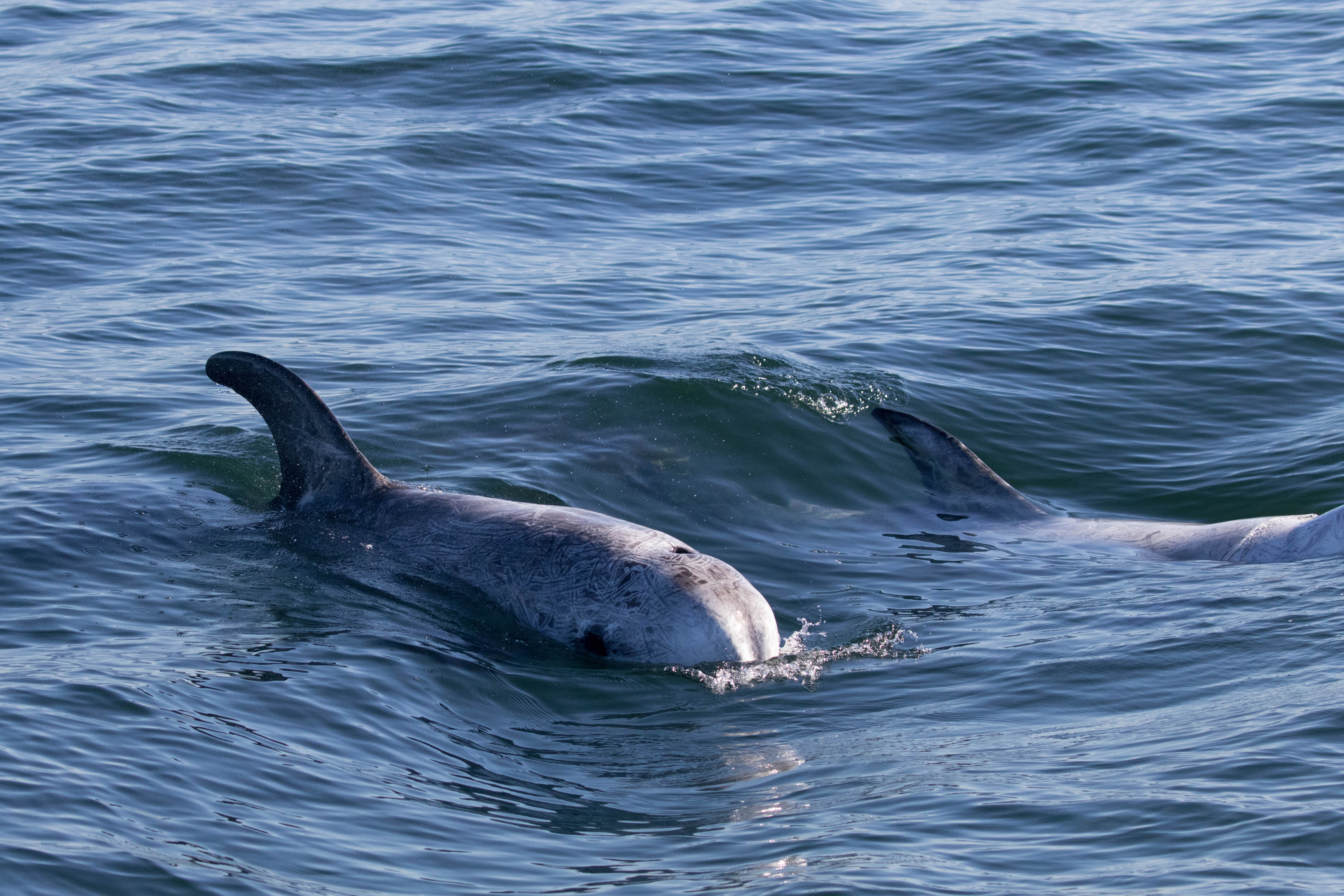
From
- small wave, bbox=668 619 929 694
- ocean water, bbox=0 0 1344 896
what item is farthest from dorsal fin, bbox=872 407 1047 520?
small wave, bbox=668 619 929 694

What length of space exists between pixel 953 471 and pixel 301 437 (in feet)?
17.3

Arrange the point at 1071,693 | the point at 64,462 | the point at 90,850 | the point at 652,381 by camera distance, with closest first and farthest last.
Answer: the point at 90,850 < the point at 1071,693 < the point at 64,462 < the point at 652,381

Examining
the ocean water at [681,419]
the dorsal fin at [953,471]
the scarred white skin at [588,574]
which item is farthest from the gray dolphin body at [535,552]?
the dorsal fin at [953,471]

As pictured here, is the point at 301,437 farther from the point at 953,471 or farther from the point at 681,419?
the point at 953,471

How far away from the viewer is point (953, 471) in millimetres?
12734

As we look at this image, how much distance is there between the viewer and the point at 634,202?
20594 mm

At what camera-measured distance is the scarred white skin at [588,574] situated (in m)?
8.70

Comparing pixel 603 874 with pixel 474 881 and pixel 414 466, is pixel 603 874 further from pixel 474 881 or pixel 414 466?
pixel 414 466

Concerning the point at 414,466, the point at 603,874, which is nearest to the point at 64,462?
the point at 414,466

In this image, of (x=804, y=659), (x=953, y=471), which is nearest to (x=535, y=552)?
(x=804, y=659)

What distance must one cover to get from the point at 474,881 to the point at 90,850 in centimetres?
148

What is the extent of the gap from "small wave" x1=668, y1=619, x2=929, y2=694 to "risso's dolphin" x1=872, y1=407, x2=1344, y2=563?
233 centimetres

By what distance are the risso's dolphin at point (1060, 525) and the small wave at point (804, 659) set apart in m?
2.33

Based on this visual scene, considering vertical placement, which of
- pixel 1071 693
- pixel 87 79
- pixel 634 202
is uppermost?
pixel 87 79
